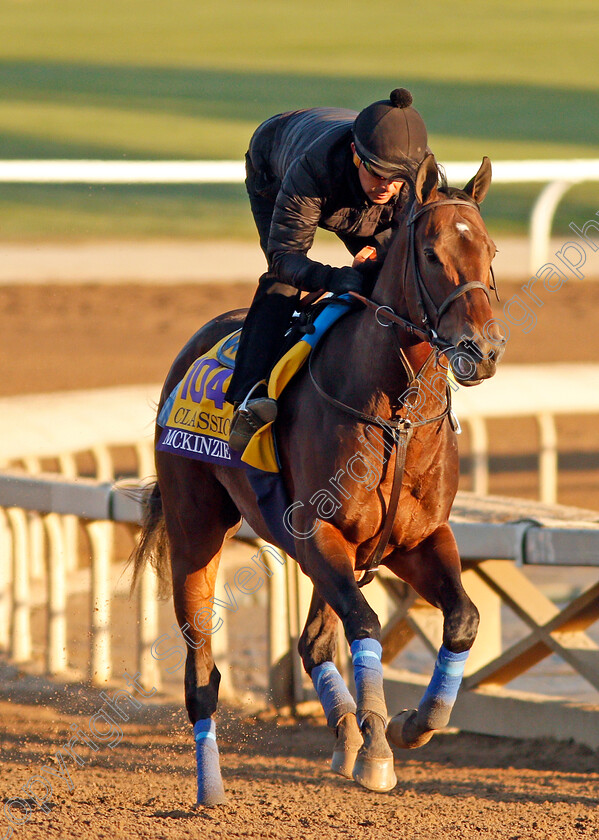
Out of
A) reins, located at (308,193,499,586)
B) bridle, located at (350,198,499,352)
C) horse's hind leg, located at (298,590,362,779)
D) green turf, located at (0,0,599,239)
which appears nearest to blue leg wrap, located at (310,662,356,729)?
horse's hind leg, located at (298,590,362,779)

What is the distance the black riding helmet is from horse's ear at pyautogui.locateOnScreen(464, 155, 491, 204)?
22 centimetres

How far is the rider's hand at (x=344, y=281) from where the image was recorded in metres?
3.85

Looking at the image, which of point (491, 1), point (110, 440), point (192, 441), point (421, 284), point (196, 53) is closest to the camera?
point (421, 284)

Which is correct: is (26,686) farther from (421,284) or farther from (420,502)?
(421,284)

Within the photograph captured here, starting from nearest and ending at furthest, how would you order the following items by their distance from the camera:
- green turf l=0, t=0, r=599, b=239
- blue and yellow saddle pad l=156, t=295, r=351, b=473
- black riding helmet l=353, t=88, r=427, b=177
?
black riding helmet l=353, t=88, r=427, b=177 < blue and yellow saddle pad l=156, t=295, r=351, b=473 < green turf l=0, t=0, r=599, b=239

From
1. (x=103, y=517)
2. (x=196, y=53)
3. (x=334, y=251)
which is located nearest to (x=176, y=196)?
(x=334, y=251)

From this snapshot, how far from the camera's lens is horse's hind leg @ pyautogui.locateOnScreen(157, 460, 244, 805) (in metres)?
4.65

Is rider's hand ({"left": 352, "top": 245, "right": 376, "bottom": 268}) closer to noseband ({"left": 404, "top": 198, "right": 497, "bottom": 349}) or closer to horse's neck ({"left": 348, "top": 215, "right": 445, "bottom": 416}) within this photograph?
horse's neck ({"left": 348, "top": 215, "right": 445, "bottom": 416})

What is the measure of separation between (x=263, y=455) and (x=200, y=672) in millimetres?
1023

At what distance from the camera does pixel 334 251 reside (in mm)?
15094

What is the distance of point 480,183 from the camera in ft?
11.8

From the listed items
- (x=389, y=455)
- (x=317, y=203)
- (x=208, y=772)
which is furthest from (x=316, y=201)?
(x=208, y=772)

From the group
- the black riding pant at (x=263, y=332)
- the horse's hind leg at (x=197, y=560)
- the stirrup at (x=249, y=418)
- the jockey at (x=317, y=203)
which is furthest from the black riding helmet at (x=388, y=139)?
the horse's hind leg at (x=197, y=560)

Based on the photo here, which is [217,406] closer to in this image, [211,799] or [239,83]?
[211,799]
